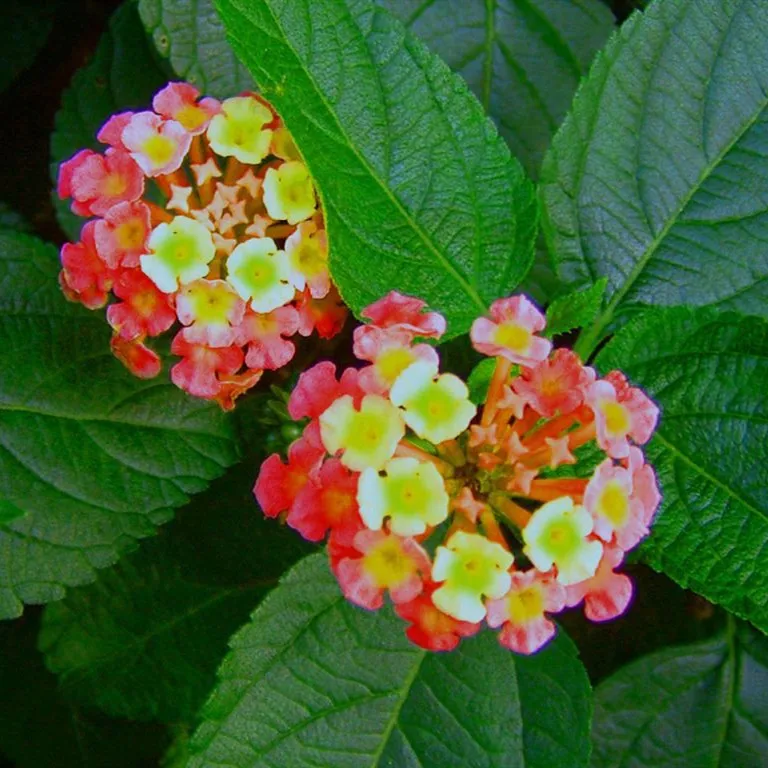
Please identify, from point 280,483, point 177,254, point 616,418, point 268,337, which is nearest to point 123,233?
point 177,254

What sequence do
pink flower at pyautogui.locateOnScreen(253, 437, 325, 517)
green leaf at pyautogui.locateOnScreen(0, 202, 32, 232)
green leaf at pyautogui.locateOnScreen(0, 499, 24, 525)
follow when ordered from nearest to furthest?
1. green leaf at pyautogui.locateOnScreen(0, 499, 24, 525)
2. pink flower at pyautogui.locateOnScreen(253, 437, 325, 517)
3. green leaf at pyautogui.locateOnScreen(0, 202, 32, 232)

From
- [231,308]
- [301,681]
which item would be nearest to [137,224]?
[231,308]

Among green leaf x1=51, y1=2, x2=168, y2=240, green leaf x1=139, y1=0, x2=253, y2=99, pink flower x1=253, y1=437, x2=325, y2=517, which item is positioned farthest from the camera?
green leaf x1=51, y1=2, x2=168, y2=240

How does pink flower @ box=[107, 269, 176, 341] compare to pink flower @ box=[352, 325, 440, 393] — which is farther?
pink flower @ box=[107, 269, 176, 341]

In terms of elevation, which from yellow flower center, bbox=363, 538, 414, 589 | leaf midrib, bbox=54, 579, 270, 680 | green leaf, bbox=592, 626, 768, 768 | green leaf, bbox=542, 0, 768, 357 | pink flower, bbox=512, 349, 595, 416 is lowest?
leaf midrib, bbox=54, 579, 270, 680

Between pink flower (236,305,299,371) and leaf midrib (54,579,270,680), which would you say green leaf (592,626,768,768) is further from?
pink flower (236,305,299,371)

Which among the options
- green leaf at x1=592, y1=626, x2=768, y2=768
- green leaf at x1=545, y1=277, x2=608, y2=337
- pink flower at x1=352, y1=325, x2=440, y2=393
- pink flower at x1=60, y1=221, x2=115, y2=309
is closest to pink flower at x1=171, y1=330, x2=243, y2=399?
pink flower at x1=60, y1=221, x2=115, y2=309
